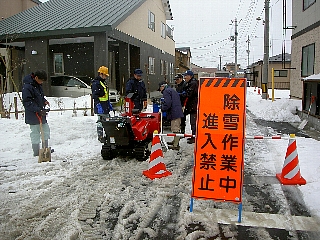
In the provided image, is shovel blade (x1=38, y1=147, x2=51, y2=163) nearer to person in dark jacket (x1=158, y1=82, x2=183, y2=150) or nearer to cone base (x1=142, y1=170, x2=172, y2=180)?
cone base (x1=142, y1=170, x2=172, y2=180)

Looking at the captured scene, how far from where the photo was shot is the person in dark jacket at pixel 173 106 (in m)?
6.85

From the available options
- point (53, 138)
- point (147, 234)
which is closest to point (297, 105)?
point (53, 138)

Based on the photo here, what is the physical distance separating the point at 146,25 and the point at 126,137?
14.5 meters

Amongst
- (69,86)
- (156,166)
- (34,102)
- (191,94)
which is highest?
(69,86)

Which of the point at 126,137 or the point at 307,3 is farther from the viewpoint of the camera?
the point at 307,3

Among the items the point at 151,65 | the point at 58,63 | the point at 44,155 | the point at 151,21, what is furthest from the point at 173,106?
the point at 151,21

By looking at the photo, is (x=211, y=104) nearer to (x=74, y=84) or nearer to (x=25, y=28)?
(x=74, y=84)

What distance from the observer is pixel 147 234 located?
335 centimetres

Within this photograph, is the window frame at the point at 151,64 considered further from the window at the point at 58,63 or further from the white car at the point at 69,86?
the window at the point at 58,63

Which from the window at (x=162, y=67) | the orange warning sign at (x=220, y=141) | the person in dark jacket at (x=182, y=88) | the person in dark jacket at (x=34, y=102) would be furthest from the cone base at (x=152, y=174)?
the window at (x=162, y=67)

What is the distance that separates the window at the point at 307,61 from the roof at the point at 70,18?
8487 millimetres

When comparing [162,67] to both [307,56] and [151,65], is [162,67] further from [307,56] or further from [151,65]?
[307,56]

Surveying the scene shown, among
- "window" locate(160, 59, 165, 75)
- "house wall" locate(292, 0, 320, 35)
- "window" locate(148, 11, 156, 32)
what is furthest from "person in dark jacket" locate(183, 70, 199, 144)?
"window" locate(160, 59, 165, 75)

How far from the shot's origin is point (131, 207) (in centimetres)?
398
